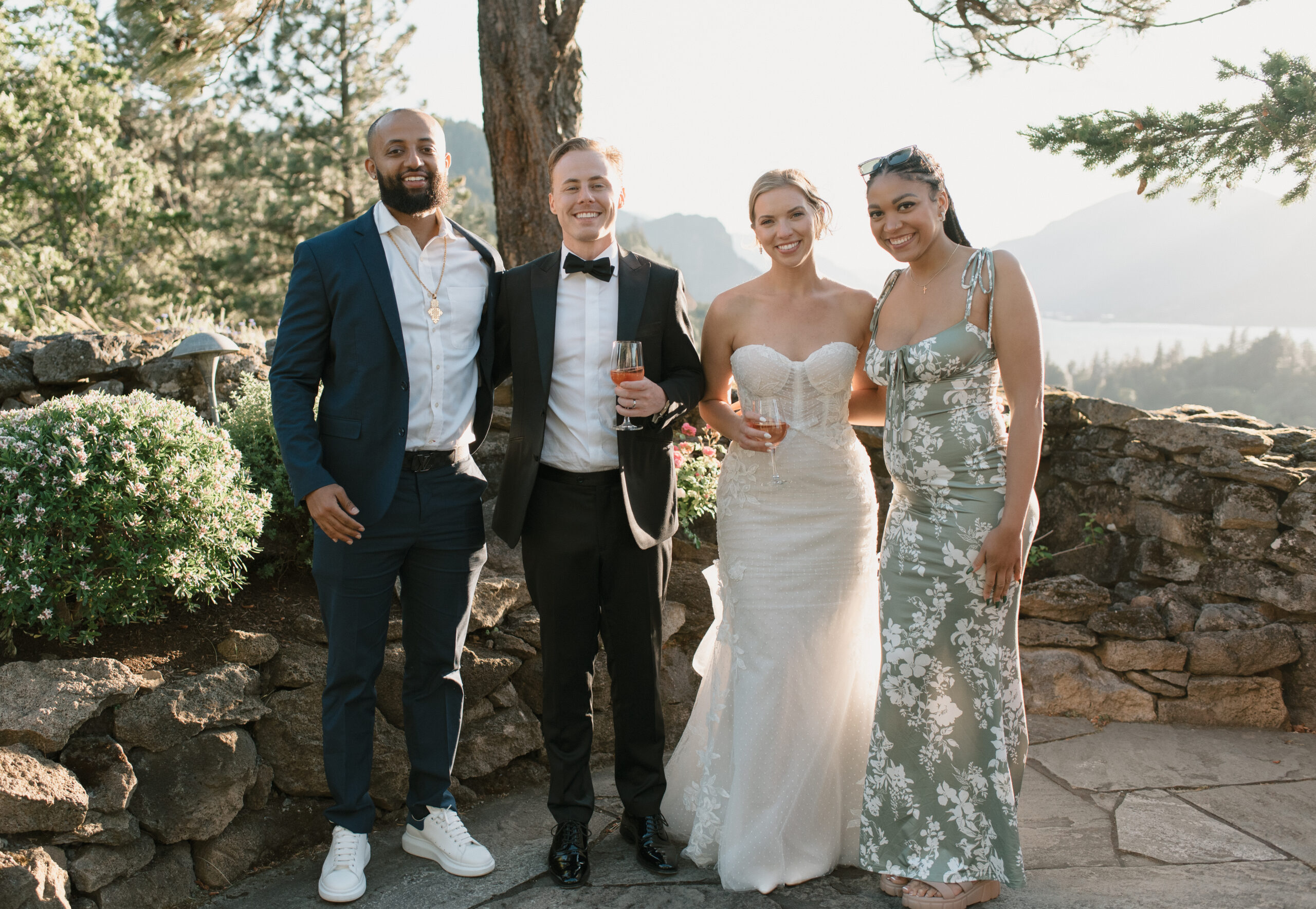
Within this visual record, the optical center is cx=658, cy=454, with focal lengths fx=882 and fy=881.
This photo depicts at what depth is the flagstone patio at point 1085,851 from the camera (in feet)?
9.23

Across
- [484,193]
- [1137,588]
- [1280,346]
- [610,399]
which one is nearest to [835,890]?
[610,399]

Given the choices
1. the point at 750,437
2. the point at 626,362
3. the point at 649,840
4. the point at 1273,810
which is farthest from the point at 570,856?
the point at 1273,810

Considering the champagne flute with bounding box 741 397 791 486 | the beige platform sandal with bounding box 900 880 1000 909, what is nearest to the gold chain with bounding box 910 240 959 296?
the champagne flute with bounding box 741 397 791 486

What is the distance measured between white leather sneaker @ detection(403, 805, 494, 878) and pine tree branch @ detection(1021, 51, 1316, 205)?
15.4 ft

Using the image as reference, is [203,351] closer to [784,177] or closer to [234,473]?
[234,473]

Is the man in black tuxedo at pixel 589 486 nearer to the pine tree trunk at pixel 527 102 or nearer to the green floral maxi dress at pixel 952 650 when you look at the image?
the green floral maxi dress at pixel 952 650

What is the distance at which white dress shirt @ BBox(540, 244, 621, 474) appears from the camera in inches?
115

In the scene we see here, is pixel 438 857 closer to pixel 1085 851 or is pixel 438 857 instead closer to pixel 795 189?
pixel 1085 851

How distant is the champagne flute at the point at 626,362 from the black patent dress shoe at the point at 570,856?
5.04 feet

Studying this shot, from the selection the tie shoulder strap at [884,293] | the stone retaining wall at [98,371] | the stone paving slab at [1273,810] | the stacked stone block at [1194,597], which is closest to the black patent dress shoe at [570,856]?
the tie shoulder strap at [884,293]

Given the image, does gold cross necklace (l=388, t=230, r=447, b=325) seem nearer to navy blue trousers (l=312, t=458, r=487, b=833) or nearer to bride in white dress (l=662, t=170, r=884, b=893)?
navy blue trousers (l=312, t=458, r=487, b=833)

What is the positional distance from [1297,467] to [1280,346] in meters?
5.02

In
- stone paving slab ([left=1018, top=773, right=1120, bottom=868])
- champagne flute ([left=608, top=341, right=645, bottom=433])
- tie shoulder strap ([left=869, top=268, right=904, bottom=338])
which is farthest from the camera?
stone paving slab ([left=1018, top=773, right=1120, bottom=868])

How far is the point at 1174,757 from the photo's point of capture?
4312mm
